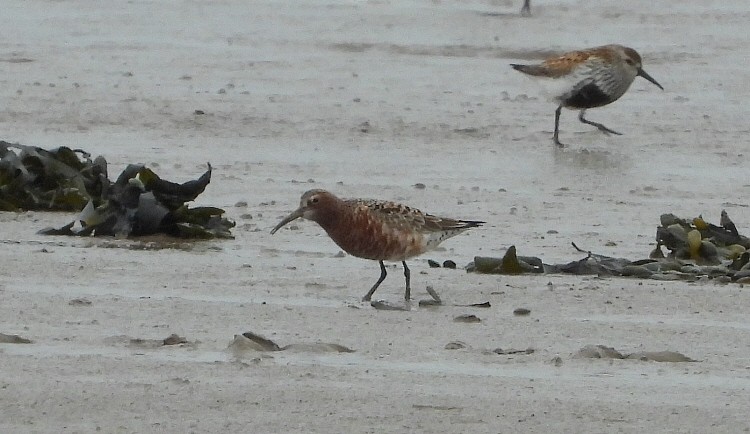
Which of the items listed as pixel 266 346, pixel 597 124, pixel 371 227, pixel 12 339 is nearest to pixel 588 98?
pixel 597 124

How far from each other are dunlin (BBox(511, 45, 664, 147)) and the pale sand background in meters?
0.25

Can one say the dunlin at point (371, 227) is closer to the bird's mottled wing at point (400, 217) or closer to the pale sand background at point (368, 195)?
the bird's mottled wing at point (400, 217)

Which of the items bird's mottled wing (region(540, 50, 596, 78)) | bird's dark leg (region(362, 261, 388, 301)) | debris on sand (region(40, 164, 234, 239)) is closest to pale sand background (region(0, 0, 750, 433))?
bird's dark leg (region(362, 261, 388, 301))

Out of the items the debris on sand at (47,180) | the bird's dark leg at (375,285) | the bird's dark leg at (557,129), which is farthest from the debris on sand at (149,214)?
the bird's dark leg at (557,129)

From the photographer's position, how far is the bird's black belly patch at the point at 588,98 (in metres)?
12.2

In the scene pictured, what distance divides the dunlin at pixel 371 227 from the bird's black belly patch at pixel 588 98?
5.70m

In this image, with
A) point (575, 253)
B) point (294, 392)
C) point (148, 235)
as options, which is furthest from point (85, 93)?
point (294, 392)

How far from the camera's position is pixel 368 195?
919cm

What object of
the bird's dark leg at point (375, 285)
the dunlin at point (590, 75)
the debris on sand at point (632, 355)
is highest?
the dunlin at point (590, 75)

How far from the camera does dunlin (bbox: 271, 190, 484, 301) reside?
6539 millimetres

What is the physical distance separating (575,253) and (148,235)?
205cm

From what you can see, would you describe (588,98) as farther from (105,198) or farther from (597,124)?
(105,198)

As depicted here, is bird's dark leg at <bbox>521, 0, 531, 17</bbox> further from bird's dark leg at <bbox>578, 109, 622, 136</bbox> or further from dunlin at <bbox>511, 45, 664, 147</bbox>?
bird's dark leg at <bbox>578, 109, 622, 136</bbox>

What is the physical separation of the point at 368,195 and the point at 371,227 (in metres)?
2.63
